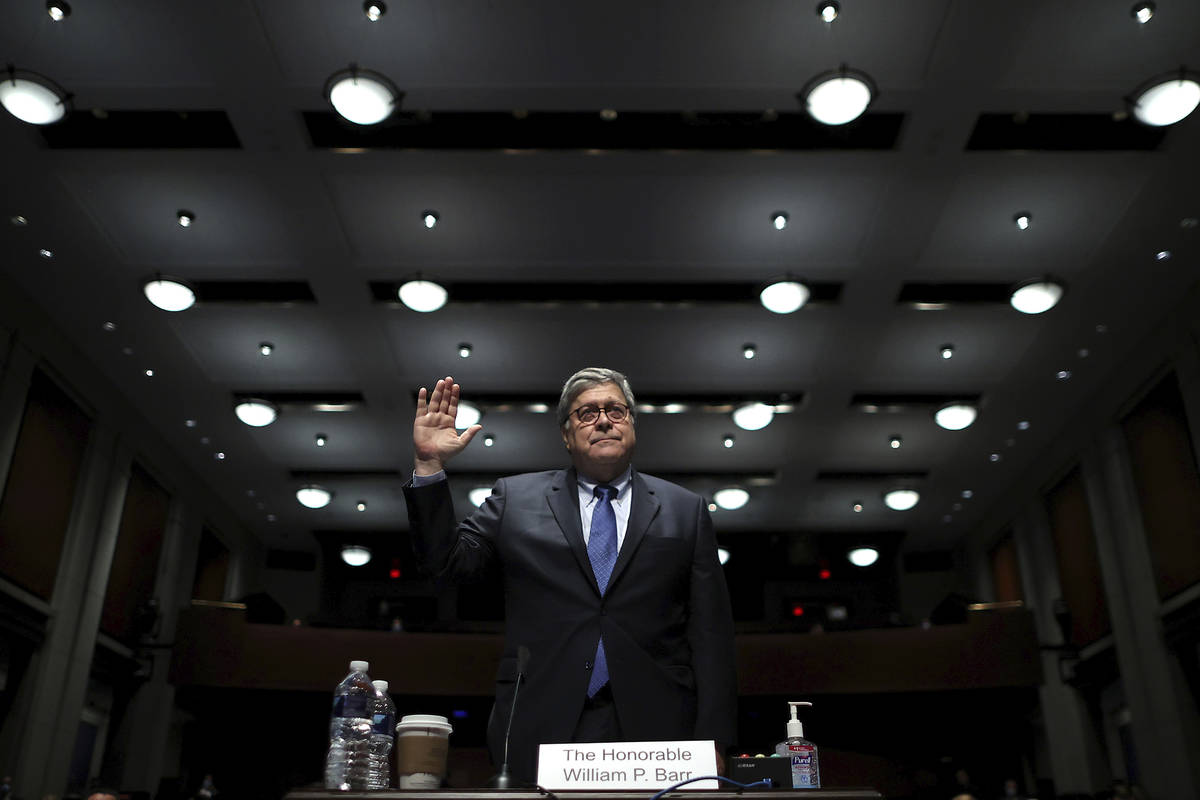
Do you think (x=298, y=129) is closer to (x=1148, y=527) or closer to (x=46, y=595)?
(x=46, y=595)

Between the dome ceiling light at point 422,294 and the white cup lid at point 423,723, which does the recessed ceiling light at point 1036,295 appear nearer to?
the dome ceiling light at point 422,294

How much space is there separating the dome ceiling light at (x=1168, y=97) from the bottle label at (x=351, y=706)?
296 inches

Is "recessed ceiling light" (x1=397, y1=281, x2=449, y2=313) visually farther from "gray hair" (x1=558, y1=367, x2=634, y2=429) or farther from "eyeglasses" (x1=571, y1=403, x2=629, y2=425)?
"eyeglasses" (x1=571, y1=403, x2=629, y2=425)

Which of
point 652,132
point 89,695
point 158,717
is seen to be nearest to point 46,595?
point 89,695

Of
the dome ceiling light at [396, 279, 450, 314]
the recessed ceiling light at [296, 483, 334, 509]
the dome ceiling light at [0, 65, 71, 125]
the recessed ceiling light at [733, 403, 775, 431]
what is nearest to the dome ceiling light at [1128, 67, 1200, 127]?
the recessed ceiling light at [733, 403, 775, 431]

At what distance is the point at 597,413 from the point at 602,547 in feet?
1.21

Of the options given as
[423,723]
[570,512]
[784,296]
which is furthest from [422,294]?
[423,723]

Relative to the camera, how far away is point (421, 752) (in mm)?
1653

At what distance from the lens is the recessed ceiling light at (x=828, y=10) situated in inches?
270

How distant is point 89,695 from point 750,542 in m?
10.3

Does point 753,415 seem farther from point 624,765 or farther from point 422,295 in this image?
point 624,765

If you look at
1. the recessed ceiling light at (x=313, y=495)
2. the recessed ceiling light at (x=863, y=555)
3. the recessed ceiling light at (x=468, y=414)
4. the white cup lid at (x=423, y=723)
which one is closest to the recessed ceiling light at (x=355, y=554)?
the recessed ceiling light at (x=313, y=495)

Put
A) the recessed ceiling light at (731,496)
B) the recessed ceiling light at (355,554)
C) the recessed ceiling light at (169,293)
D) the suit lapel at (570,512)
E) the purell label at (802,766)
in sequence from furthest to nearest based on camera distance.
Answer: the recessed ceiling light at (355,554) → the recessed ceiling light at (731,496) → the recessed ceiling light at (169,293) → the suit lapel at (570,512) → the purell label at (802,766)

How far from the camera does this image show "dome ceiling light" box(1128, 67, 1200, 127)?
23.9 ft
